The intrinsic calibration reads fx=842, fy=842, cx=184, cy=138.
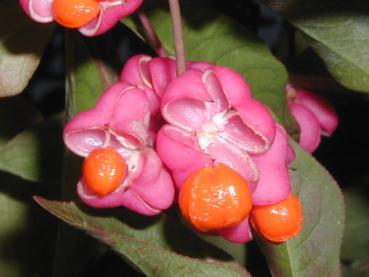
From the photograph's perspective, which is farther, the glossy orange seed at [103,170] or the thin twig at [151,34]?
the thin twig at [151,34]

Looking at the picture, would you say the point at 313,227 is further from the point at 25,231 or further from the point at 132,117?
the point at 25,231

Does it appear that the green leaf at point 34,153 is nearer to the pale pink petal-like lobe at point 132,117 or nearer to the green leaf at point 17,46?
the green leaf at point 17,46

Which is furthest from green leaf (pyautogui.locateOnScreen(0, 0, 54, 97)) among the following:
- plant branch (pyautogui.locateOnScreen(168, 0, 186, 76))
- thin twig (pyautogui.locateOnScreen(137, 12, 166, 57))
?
plant branch (pyautogui.locateOnScreen(168, 0, 186, 76))

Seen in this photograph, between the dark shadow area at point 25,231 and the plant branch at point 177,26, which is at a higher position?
the plant branch at point 177,26

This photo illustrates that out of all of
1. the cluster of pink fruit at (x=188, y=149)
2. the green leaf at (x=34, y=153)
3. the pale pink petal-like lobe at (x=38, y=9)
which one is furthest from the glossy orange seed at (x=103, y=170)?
the green leaf at (x=34, y=153)

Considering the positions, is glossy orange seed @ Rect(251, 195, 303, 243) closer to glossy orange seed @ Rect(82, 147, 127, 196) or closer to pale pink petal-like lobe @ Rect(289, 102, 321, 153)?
glossy orange seed @ Rect(82, 147, 127, 196)

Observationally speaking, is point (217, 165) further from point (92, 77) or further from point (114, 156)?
point (92, 77)
